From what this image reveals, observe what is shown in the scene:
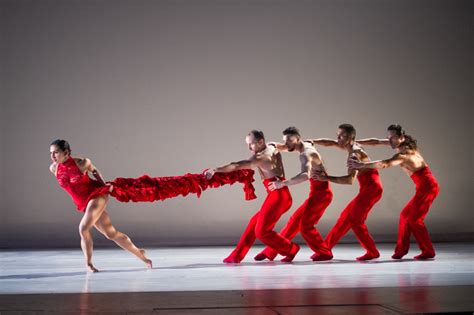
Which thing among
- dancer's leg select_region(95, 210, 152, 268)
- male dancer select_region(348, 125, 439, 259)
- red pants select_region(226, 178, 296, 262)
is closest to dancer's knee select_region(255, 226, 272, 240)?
red pants select_region(226, 178, 296, 262)

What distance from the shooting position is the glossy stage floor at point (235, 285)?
4.05m

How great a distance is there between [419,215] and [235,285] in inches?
107

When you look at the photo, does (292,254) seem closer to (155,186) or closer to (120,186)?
(155,186)

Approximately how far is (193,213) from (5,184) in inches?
95.7

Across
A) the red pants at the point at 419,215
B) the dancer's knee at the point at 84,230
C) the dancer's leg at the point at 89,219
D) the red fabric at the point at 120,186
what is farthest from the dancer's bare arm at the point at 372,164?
the dancer's knee at the point at 84,230

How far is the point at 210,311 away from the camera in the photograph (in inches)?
155

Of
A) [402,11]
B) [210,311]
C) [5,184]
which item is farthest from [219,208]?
[210,311]

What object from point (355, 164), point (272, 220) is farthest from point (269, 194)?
point (355, 164)

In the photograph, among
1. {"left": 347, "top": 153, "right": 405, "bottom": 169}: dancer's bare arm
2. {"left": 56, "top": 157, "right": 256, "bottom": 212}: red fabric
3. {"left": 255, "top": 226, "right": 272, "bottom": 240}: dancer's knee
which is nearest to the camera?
{"left": 56, "top": 157, "right": 256, "bottom": 212}: red fabric

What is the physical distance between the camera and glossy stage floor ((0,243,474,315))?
4.05m

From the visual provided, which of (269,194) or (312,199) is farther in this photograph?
(312,199)

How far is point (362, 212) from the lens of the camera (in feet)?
23.3

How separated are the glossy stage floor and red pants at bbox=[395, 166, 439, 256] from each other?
167 mm

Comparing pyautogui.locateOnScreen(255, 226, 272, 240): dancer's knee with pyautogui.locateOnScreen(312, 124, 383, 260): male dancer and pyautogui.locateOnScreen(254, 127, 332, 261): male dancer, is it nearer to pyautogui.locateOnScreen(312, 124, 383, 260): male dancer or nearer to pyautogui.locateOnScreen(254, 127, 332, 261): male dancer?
pyautogui.locateOnScreen(254, 127, 332, 261): male dancer
